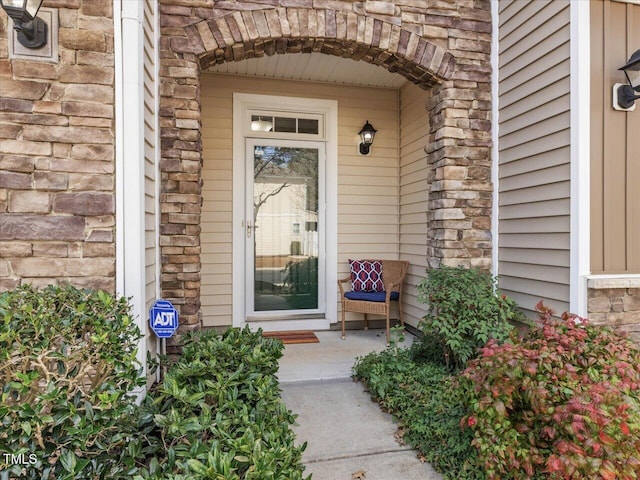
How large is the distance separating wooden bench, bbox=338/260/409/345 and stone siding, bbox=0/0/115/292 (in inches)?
102

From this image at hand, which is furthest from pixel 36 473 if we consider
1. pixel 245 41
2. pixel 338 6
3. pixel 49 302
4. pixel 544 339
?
pixel 338 6

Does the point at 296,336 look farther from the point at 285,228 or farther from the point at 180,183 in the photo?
the point at 180,183

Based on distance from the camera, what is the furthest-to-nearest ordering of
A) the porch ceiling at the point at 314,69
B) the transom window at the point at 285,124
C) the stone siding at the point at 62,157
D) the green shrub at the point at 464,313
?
the transom window at the point at 285,124 → the porch ceiling at the point at 314,69 → the green shrub at the point at 464,313 → the stone siding at the point at 62,157

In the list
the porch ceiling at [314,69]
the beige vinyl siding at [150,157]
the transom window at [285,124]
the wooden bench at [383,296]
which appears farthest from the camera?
the transom window at [285,124]

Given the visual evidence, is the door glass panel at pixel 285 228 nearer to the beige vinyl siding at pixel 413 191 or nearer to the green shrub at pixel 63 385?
the beige vinyl siding at pixel 413 191

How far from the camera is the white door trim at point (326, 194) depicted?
14.1ft

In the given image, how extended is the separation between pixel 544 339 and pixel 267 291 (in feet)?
10.2

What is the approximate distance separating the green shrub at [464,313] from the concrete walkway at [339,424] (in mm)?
674

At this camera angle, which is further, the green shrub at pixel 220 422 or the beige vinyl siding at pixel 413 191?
the beige vinyl siding at pixel 413 191

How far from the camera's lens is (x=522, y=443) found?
5.59 feet

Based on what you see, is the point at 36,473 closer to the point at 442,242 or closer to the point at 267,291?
the point at 442,242

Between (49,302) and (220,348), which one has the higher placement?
(49,302)

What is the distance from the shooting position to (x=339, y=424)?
2.41m

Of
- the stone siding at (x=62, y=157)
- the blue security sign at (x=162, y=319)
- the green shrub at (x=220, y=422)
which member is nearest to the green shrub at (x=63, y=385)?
the green shrub at (x=220, y=422)
